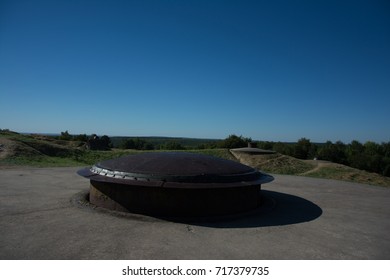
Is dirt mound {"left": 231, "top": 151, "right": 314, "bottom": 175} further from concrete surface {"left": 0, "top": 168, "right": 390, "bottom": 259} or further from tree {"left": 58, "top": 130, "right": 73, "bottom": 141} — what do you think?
tree {"left": 58, "top": 130, "right": 73, "bottom": 141}

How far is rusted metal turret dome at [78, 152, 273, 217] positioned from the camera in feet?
16.8

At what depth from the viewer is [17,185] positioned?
7730mm

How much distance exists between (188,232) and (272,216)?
1.90 m

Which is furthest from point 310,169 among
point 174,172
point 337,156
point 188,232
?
point 337,156

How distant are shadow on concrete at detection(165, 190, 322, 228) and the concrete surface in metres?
0.02

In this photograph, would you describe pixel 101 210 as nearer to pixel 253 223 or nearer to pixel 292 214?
pixel 253 223

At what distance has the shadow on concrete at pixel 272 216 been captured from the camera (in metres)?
4.93

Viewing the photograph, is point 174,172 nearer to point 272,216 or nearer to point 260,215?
point 260,215

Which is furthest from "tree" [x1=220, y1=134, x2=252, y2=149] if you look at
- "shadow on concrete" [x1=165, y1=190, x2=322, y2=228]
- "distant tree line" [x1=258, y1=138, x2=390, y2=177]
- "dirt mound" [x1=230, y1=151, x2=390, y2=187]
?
"shadow on concrete" [x1=165, y1=190, x2=322, y2=228]

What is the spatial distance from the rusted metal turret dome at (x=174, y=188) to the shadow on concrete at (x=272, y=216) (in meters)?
0.22

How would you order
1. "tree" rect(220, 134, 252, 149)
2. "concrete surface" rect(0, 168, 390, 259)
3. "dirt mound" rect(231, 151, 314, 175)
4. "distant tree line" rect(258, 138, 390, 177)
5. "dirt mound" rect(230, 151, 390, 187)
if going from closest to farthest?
"concrete surface" rect(0, 168, 390, 259), "dirt mound" rect(230, 151, 390, 187), "dirt mound" rect(231, 151, 314, 175), "tree" rect(220, 134, 252, 149), "distant tree line" rect(258, 138, 390, 177)

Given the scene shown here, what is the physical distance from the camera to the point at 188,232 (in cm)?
442

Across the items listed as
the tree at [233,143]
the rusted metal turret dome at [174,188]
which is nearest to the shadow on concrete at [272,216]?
the rusted metal turret dome at [174,188]

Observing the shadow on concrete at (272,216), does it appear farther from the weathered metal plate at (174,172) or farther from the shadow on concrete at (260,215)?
the weathered metal plate at (174,172)
